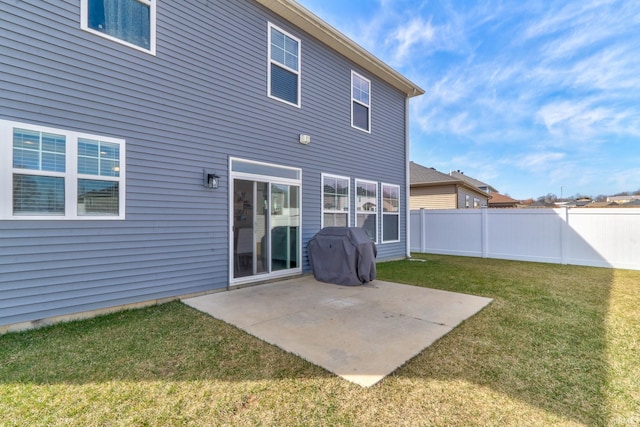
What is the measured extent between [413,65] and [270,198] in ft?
41.1

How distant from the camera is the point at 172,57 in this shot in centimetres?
451

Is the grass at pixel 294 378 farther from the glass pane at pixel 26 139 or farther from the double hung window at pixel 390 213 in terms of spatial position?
the double hung window at pixel 390 213

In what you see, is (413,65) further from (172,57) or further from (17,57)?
(17,57)

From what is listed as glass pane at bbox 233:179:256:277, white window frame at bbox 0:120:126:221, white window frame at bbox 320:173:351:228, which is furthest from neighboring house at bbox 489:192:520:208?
white window frame at bbox 0:120:126:221

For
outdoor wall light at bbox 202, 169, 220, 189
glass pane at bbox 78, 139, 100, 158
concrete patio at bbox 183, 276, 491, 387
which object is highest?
glass pane at bbox 78, 139, 100, 158

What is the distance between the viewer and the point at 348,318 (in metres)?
3.79

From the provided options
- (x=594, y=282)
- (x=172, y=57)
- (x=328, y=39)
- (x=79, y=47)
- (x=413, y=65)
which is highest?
(x=413, y=65)

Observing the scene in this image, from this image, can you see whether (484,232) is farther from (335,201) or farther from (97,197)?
(97,197)

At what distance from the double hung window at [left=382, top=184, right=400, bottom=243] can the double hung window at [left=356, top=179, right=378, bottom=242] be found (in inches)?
15.7

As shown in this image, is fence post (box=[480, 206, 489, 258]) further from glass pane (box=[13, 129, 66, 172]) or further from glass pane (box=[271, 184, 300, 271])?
glass pane (box=[13, 129, 66, 172])

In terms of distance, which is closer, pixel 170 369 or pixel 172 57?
pixel 170 369

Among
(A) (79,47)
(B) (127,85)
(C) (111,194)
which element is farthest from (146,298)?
(A) (79,47)

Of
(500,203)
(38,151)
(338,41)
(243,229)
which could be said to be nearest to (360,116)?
(338,41)

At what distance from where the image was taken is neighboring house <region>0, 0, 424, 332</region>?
338cm
